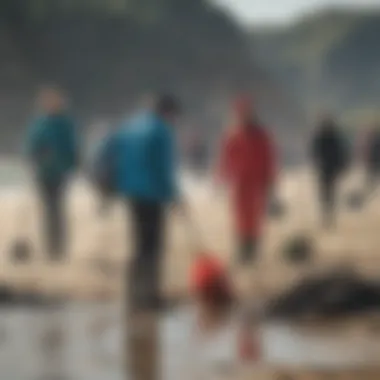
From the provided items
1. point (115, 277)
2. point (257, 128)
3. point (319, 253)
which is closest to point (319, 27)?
point (257, 128)

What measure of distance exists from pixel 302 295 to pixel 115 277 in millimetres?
622

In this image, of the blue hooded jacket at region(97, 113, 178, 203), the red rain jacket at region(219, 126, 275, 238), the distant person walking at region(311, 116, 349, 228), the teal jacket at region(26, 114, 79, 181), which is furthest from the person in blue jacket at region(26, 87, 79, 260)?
Result: the distant person walking at region(311, 116, 349, 228)

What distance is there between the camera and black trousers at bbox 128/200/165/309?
13.7 feet

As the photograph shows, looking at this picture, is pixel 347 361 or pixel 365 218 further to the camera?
pixel 365 218

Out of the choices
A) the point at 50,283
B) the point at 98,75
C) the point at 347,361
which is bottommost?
the point at 347,361

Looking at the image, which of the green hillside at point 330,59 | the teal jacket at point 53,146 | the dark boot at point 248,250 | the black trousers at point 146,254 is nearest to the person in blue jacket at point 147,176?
the black trousers at point 146,254

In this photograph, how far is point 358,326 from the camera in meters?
4.29

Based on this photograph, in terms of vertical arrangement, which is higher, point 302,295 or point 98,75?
point 98,75

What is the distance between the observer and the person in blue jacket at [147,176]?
4.20m

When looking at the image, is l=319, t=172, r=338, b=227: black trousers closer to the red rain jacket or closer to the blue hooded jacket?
the red rain jacket

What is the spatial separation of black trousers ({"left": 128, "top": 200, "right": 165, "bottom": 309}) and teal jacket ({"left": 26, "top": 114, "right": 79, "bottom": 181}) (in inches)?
9.8

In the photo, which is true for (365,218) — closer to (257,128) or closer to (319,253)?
(319,253)

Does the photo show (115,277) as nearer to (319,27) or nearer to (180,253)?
(180,253)

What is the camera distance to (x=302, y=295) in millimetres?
4254
